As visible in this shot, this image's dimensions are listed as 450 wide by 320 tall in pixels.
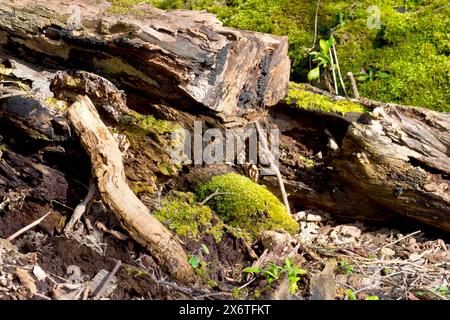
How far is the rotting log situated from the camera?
4.29 metres

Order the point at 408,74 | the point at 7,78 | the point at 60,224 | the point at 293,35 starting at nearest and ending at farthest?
1. the point at 60,224
2. the point at 7,78
3. the point at 408,74
4. the point at 293,35

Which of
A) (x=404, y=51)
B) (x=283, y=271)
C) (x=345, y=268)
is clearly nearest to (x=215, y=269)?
(x=283, y=271)

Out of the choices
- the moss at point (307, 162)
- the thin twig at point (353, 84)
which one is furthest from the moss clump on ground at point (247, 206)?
the thin twig at point (353, 84)

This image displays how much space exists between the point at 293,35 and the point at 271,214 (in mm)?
2040

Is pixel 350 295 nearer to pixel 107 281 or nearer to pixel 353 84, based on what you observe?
pixel 107 281

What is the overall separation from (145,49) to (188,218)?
1301 mm

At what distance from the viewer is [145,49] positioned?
421cm

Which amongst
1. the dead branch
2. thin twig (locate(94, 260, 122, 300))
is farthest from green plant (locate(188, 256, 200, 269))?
the dead branch

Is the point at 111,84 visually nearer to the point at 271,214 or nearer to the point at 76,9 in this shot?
the point at 76,9

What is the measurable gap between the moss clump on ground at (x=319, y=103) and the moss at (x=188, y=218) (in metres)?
1.25

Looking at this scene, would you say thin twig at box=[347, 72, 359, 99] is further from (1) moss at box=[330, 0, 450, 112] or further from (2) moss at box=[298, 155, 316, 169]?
(2) moss at box=[298, 155, 316, 169]

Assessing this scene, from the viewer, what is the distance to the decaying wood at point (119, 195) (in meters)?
3.86

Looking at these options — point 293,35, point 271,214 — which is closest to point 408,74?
point 293,35

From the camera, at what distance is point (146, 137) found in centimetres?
457
